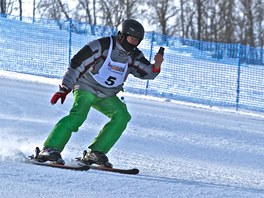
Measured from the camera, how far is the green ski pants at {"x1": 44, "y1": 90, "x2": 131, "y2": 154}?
17.5 feet

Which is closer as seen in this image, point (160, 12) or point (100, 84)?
point (100, 84)

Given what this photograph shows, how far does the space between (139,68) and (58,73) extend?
13.5 m

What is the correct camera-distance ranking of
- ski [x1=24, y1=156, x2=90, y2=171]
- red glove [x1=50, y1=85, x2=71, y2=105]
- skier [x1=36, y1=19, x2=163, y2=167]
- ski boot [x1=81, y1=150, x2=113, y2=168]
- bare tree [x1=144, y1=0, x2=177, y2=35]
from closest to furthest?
ski [x1=24, y1=156, x2=90, y2=171] → red glove [x1=50, y1=85, x2=71, y2=105] → skier [x1=36, y1=19, x2=163, y2=167] → ski boot [x1=81, y1=150, x2=113, y2=168] → bare tree [x1=144, y1=0, x2=177, y2=35]

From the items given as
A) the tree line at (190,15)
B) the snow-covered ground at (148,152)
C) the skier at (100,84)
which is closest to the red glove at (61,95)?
the skier at (100,84)

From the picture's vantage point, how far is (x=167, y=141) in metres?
8.34

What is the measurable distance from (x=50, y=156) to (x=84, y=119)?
46cm

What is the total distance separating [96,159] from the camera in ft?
18.0

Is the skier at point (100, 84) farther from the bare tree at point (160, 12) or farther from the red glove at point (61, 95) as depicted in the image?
the bare tree at point (160, 12)

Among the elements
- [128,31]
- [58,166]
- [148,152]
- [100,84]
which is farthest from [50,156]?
[148,152]

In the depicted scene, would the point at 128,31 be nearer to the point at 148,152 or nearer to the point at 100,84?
the point at 100,84

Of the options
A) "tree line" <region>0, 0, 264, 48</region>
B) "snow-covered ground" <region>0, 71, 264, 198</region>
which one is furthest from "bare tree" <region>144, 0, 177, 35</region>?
"snow-covered ground" <region>0, 71, 264, 198</region>

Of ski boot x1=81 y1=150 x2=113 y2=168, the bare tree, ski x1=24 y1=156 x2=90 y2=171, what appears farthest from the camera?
the bare tree

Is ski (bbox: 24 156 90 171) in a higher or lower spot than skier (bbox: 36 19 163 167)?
lower

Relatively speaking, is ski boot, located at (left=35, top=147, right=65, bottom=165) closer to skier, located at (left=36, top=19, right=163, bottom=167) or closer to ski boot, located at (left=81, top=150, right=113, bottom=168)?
skier, located at (left=36, top=19, right=163, bottom=167)
